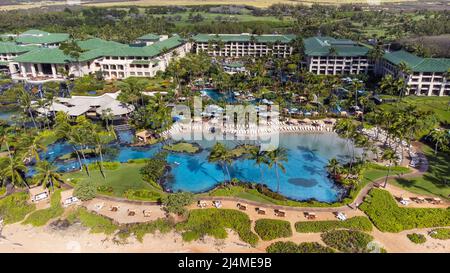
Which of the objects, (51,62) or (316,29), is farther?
(316,29)

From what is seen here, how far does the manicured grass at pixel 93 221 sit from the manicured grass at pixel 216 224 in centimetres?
840

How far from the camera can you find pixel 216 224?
4138cm

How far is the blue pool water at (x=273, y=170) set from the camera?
5150 cm

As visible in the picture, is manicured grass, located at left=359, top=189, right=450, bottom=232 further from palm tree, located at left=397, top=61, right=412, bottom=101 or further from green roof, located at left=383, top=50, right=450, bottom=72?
green roof, located at left=383, top=50, right=450, bottom=72

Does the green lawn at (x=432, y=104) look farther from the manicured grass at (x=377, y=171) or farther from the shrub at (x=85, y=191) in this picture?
the shrub at (x=85, y=191)

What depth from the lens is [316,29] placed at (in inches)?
6870

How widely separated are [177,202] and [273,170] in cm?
1955

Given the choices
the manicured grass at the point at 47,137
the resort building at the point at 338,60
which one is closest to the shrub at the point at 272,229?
the manicured grass at the point at 47,137

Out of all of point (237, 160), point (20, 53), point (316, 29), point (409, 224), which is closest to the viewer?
point (409, 224)

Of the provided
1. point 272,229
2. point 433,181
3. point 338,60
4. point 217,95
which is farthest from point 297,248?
point 338,60

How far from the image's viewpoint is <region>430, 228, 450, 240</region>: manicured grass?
3928cm

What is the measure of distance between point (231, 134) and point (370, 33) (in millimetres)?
138753

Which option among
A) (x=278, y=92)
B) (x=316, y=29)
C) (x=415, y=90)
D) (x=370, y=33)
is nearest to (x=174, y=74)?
(x=278, y=92)

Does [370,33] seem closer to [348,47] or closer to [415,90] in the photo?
[348,47]
